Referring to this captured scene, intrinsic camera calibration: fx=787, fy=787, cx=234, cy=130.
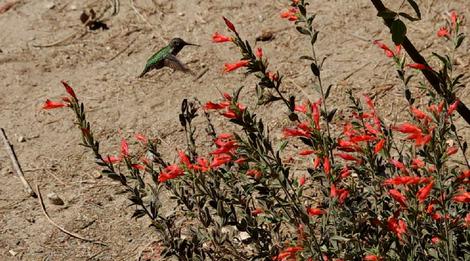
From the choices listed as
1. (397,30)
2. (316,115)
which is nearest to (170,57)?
(316,115)

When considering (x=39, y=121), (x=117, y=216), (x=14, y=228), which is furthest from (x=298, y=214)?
(x=39, y=121)

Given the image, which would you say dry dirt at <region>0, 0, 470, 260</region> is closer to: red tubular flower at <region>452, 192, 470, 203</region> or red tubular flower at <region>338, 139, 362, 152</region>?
red tubular flower at <region>338, 139, 362, 152</region>

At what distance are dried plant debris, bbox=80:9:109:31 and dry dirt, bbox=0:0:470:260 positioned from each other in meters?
0.06

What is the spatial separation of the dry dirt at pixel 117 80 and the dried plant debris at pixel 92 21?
61 mm

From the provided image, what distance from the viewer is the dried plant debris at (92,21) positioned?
630cm

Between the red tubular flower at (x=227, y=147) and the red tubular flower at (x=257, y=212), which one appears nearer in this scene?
the red tubular flower at (x=227, y=147)

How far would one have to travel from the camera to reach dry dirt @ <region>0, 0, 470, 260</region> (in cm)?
452

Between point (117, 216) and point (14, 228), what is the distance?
605mm

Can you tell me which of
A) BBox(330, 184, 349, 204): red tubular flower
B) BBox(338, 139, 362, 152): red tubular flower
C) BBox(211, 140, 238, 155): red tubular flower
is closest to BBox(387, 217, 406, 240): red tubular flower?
BBox(330, 184, 349, 204): red tubular flower

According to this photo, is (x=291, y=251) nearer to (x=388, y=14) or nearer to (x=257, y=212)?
(x=257, y=212)

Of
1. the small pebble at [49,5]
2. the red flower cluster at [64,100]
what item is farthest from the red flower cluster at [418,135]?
the small pebble at [49,5]

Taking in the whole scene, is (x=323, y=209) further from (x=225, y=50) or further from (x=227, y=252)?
(x=225, y=50)

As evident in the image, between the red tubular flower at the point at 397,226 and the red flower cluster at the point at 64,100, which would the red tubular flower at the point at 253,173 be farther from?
the red flower cluster at the point at 64,100

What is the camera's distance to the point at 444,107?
273 centimetres
